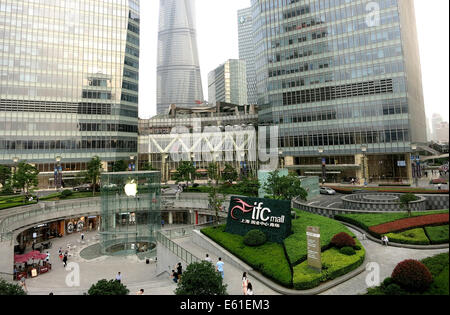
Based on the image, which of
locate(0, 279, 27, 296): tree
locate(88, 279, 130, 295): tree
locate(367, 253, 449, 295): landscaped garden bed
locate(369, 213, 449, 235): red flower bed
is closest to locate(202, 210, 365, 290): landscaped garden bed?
locate(369, 213, 449, 235): red flower bed

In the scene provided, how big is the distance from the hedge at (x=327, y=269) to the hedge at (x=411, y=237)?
4370 mm

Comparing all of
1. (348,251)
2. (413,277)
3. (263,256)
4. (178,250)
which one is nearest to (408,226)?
(348,251)

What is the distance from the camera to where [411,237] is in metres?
20.9

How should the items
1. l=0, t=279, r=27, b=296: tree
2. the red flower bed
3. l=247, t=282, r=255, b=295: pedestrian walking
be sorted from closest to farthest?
l=0, t=279, r=27, b=296: tree, l=247, t=282, r=255, b=295: pedestrian walking, the red flower bed

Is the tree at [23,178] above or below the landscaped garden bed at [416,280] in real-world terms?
above

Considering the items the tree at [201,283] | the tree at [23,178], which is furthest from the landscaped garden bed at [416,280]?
the tree at [23,178]

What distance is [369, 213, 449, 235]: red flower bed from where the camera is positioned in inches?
872

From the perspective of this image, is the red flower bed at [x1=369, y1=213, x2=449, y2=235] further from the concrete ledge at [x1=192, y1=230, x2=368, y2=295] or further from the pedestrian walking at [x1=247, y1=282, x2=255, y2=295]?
the pedestrian walking at [x1=247, y1=282, x2=255, y2=295]

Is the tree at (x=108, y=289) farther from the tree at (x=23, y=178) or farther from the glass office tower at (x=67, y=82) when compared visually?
the glass office tower at (x=67, y=82)

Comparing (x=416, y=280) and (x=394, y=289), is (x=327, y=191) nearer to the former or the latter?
(x=394, y=289)

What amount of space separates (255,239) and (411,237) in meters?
12.1

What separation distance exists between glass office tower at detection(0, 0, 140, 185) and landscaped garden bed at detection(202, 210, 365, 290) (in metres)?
66.7

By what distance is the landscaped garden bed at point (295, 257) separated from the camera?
1585 centimetres

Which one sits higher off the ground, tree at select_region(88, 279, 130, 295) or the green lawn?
the green lawn
